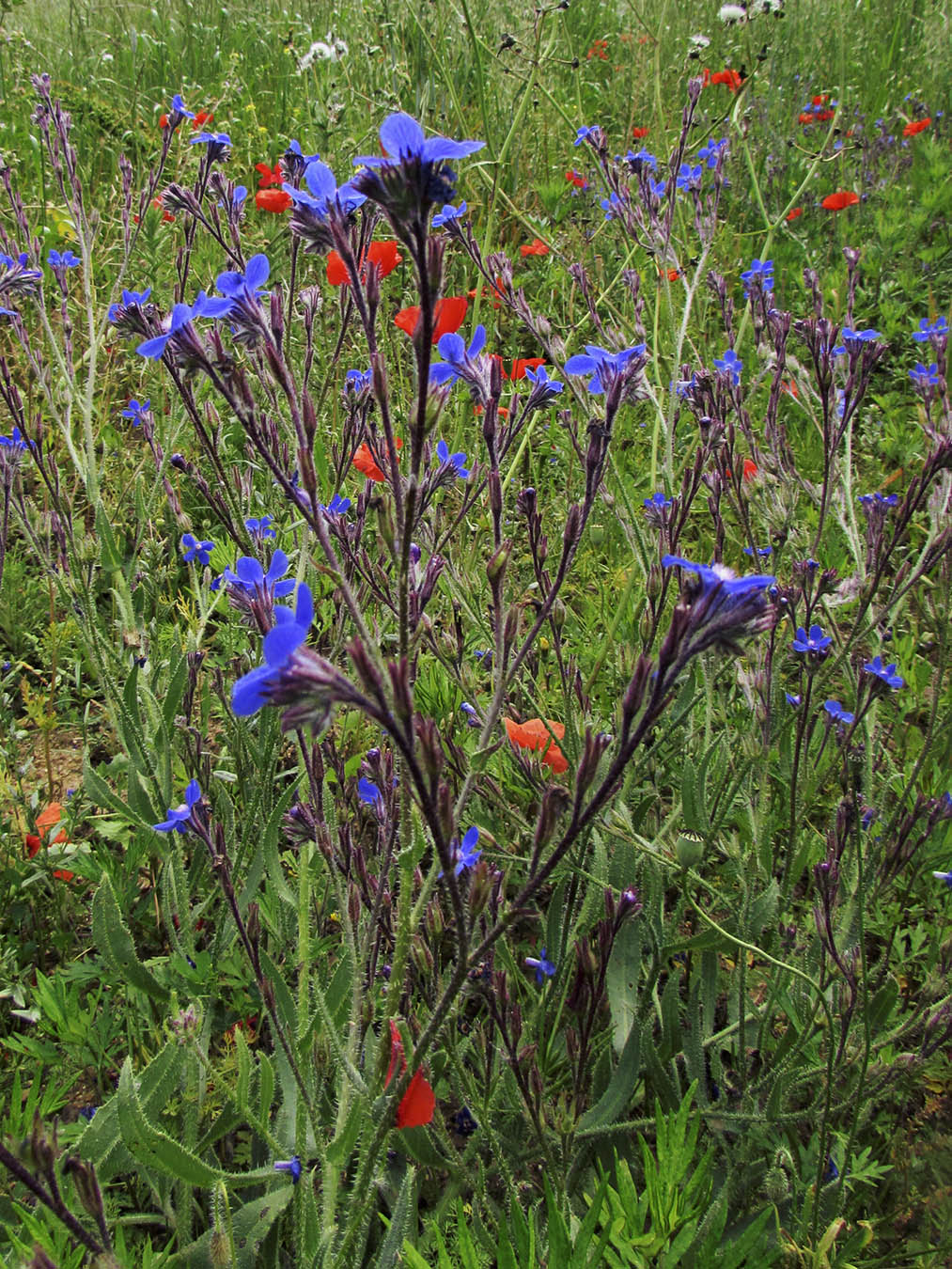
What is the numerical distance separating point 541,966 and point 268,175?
14.1 ft

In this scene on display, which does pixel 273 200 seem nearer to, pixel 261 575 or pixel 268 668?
pixel 261 575

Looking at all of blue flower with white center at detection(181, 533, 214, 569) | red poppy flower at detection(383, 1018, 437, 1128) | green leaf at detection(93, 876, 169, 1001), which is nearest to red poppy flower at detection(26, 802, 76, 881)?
green leaf at detection(93, 876, 169, 1001)

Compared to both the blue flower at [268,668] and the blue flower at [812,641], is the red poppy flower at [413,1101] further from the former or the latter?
the blue flower at [812,641]

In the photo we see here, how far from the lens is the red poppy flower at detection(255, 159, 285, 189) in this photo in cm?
386

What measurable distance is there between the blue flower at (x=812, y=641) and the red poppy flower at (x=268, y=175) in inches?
72.0

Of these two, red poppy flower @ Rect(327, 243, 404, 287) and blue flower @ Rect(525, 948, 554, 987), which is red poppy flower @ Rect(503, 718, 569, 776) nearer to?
blue flower @ Rect(525, 948, 554, 987)

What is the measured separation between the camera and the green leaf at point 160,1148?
1.27 meters

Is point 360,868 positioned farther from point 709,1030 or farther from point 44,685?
point 44,685

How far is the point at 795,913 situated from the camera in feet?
7.48

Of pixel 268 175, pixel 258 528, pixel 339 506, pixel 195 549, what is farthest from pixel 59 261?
pixel 268 175

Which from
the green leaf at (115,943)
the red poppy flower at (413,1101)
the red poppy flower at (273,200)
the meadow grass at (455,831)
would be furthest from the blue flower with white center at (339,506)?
the red poppy flower at (273,200)

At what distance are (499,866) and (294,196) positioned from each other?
1.35 metres

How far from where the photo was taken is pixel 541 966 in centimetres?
167

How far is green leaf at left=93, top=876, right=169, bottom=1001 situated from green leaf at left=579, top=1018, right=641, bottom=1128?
852 mm
